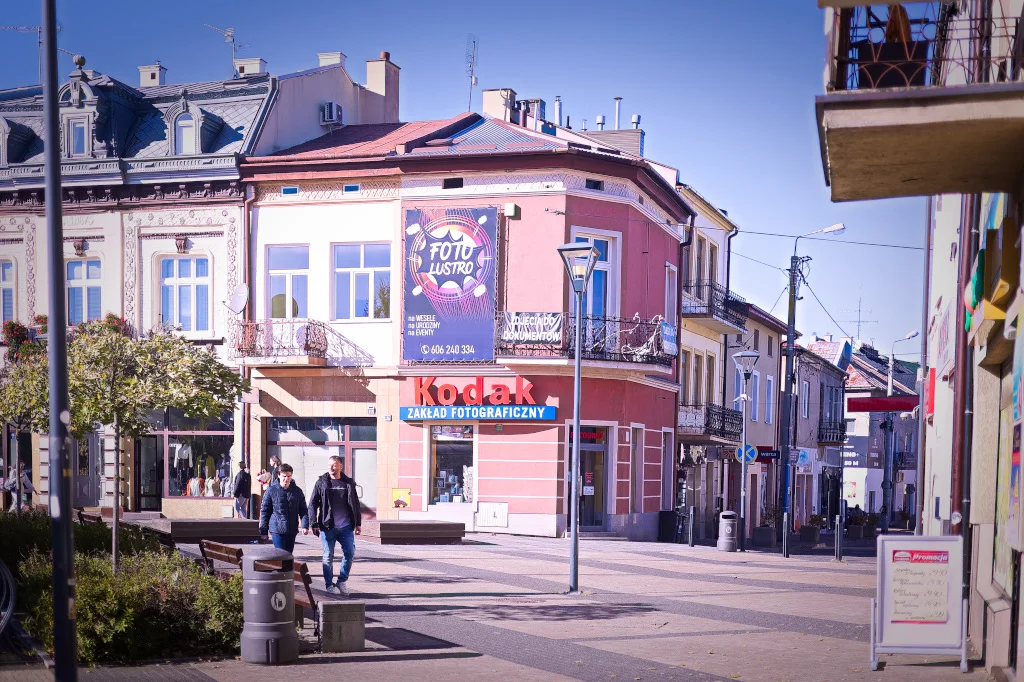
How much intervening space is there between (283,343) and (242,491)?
13.1ft

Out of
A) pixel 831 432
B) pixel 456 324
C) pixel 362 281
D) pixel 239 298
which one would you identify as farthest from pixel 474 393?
pixel 831 432

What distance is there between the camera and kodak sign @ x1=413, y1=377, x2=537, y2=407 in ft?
95.0

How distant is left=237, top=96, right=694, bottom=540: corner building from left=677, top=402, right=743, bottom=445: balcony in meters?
6.83

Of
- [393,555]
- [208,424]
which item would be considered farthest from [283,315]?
[393,555]

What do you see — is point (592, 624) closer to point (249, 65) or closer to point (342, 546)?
point (342, 546)

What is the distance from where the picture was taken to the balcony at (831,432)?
61.2 meters

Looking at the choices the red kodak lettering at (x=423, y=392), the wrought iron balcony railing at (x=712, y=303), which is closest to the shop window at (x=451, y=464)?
the red kodak lettering at (x=423, y=392)

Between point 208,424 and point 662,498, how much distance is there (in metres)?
12.7

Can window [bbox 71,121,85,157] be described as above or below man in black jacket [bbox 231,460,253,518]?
above

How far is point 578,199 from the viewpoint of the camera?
29.3 meters

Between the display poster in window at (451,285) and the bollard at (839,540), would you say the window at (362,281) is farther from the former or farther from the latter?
the bollard at (839,540)

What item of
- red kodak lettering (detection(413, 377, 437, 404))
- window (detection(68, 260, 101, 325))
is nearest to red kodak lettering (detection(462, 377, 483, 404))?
red kodak lettering (detection(413, 377, 437, 404))

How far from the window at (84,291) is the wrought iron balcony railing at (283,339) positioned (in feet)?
15.0

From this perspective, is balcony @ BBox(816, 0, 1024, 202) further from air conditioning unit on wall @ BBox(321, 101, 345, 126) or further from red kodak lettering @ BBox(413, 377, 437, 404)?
air conditioning unit on wall @ BBox(321, 101, 345, 126)
